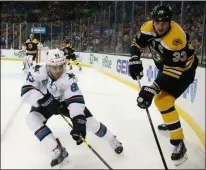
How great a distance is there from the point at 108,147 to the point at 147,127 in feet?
2.97

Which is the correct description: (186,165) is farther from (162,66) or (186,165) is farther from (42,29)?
(42,29)

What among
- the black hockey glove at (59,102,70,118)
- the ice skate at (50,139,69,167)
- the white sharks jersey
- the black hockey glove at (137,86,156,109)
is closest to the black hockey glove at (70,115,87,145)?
the white sharks jersey

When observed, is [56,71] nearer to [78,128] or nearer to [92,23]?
[78,128]

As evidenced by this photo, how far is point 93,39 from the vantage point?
12.3 m

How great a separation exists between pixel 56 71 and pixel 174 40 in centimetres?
91

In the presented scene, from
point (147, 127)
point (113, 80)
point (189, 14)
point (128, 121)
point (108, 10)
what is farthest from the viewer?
point (108, 10)

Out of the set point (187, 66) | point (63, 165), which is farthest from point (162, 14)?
point (63, 165)

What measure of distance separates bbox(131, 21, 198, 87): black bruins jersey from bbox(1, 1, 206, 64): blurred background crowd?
53.6 inches

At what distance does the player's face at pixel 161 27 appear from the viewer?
2.60 metres

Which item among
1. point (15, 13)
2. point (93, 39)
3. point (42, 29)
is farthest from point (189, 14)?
point (15, 13)

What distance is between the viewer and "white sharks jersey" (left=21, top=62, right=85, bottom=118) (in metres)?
2.55

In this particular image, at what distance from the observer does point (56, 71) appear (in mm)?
2598

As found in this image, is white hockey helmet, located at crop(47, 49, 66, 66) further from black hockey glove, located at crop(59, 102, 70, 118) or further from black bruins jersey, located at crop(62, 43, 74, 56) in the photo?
black bruins jersey, located at crop(62, 43, 74, 56)

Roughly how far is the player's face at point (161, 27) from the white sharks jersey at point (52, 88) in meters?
0.75
